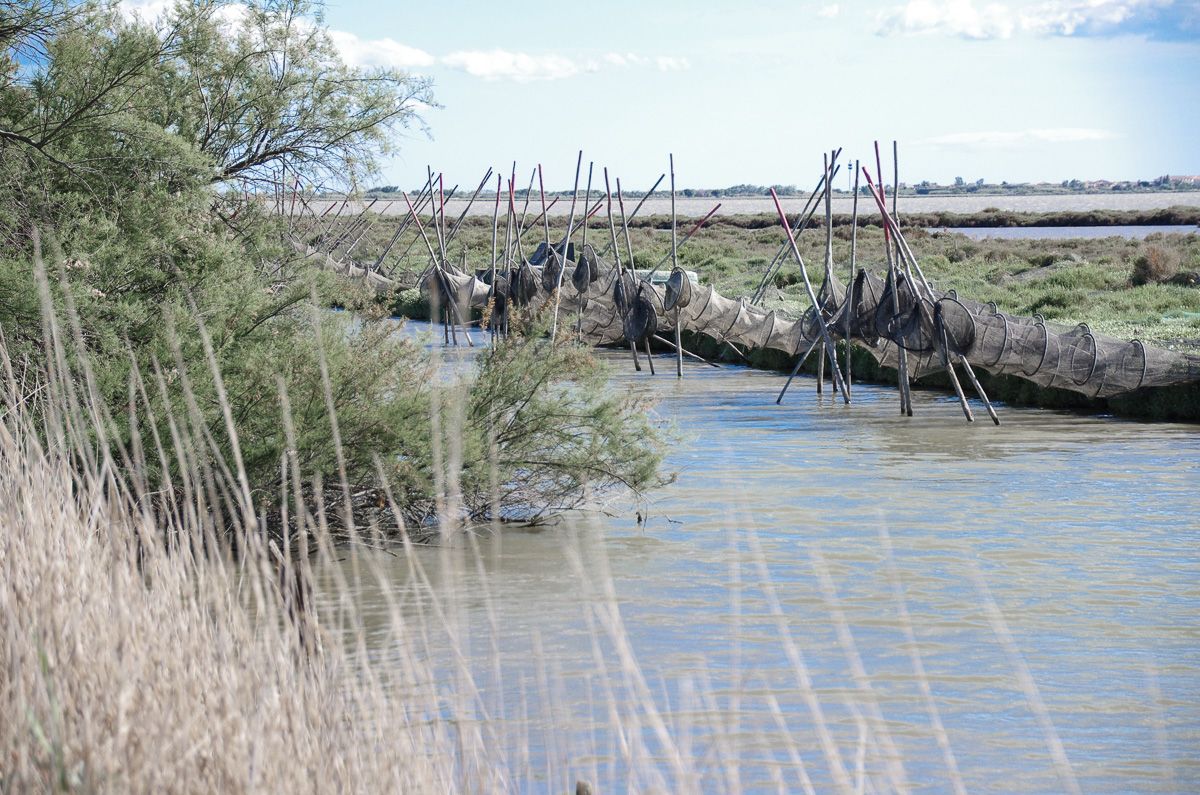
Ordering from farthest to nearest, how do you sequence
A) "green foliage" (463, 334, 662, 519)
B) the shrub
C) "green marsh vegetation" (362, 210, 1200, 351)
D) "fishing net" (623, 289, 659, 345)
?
the shrub → "green marsh vegetation" (362, 210, 1200, 351) → "fishing net" (623, 289, 659, 345) → "green foliage" (463, 334, 662, 519)

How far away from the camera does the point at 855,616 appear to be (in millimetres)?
7871

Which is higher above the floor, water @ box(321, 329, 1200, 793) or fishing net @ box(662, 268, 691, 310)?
fishing net @ box(662, 268, 691, 310)

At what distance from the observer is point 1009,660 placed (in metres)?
7.12

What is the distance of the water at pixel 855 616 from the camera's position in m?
5.57

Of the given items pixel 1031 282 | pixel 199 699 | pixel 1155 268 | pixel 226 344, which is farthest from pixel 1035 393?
pixel 199 699

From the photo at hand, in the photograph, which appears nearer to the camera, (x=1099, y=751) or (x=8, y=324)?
(x=1099, y=751)

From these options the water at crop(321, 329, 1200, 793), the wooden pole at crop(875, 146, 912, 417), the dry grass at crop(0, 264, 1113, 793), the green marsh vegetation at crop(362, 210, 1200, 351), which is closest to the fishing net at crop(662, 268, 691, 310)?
the wooden pole at crop(875, 146, 912, 417)

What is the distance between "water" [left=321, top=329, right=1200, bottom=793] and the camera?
5.57 m

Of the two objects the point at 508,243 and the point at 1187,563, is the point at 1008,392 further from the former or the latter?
the point at 508,243

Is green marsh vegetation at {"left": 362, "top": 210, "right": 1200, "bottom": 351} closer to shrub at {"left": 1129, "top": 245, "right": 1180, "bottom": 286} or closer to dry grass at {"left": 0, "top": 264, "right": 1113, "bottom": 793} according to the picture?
shrub at {"left": 1129, "top": 245, "right": 1180, "bottom": 286}

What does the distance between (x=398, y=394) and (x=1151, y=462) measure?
7939 millimetres

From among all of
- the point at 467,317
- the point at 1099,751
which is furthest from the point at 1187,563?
the point at 467,317

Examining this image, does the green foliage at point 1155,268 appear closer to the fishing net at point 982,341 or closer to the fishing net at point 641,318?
the fishing net at point 641,318

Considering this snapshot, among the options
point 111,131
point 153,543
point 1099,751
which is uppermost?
point 111,131
